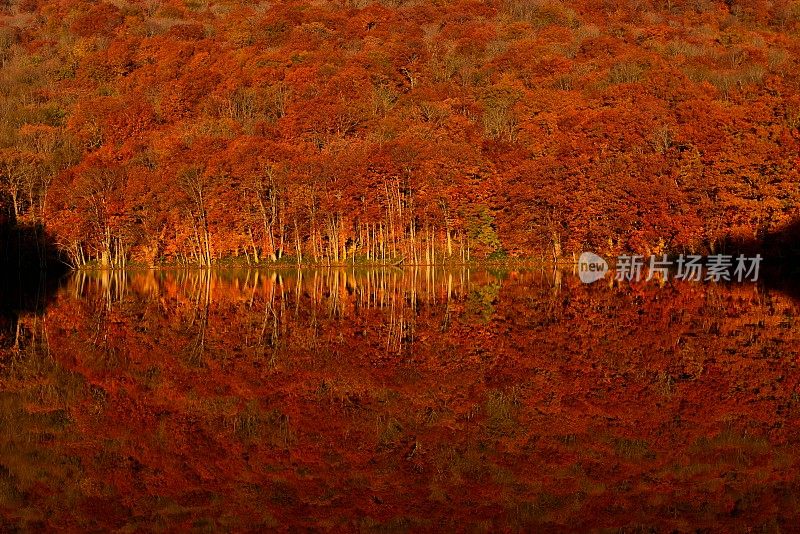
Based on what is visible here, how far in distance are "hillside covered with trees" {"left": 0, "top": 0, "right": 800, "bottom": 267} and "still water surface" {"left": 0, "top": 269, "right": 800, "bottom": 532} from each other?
3813 centimetres

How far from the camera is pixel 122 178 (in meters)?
63.5

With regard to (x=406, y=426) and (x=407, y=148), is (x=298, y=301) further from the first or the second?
(x=407, y=148)

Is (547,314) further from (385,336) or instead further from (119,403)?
(119,403)

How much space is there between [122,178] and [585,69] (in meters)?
47.3

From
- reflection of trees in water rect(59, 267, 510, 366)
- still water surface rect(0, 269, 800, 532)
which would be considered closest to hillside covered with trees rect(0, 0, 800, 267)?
reflection of trees in water rect(59, 267, 510, 366)

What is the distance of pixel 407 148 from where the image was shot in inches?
2340

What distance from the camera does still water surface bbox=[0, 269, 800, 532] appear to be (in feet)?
25.1

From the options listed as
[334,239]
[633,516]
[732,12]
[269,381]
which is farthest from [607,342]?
[732,12]

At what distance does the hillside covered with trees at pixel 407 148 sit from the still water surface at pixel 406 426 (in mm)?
38127

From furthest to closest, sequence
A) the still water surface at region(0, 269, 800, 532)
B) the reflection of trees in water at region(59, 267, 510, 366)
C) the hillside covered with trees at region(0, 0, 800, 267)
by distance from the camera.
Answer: the hillside covered with trees at region(0, 0, 800, 267) < the reflection of trees in water at region(59, 267, 510, 366) < the still water surface at region(0, 269, 800, 532)

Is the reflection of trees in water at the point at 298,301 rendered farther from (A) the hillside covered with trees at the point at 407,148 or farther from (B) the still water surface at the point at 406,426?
(A) the hillside covered with trees at the point at 407,148

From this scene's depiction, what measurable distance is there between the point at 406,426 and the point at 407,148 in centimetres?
5012

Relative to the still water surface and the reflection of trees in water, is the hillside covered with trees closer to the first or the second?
the reflection of trees in water

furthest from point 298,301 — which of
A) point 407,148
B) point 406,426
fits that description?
point 407,148
